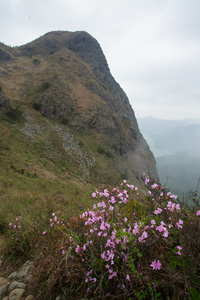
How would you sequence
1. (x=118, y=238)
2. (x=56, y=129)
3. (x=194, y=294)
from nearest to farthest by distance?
(x=194, y=294) < (x=118, y=238) < (x=56, y=129)

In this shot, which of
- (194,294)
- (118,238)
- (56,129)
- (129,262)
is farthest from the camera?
(56,129)

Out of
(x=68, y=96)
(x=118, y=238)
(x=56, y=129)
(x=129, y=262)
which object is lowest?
(x=129, y=262)

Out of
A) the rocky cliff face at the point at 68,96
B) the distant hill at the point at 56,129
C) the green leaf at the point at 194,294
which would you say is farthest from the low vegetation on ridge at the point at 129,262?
the rocky cliff face at the point at 68,96

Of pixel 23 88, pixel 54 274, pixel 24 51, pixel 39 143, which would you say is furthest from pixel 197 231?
pixel 24 51

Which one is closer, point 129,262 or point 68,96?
point 129,262

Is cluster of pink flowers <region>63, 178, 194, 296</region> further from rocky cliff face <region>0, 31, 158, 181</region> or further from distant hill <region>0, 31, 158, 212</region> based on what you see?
rocky cliff face <region>0, 31, 158, 181</region>

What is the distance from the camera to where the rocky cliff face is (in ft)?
114

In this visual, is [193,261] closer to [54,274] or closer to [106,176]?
[54,274]

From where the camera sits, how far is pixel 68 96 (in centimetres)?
3784

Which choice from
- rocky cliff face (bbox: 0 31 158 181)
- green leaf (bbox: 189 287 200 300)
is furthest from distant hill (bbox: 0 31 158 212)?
green leaf (bbox: 189 287 200 300)

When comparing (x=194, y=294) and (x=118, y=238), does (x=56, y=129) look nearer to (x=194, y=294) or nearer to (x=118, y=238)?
(x=118, y=238)

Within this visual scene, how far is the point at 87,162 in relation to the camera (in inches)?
1096

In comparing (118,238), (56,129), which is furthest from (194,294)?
(56,129)

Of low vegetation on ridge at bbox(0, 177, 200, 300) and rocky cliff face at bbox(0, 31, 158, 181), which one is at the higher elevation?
rocky cliff face at bbox(0, 31, 158, 181)
